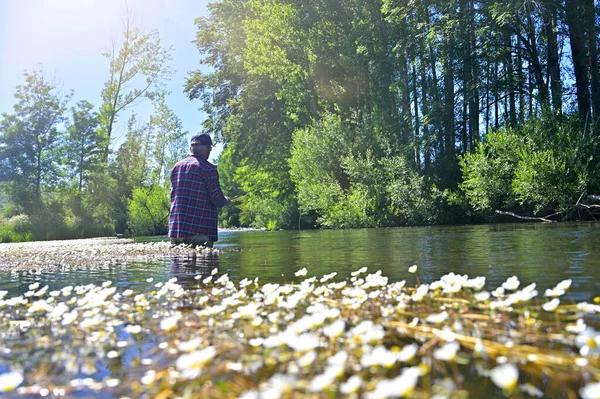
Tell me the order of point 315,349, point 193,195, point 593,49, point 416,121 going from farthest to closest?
point 416,121, point 593,49, point 193,195, point 315,349

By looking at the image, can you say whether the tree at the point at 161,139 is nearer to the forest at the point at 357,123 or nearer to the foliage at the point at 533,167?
the forest at the point at 357,123

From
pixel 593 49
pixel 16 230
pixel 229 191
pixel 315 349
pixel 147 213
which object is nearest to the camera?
pixel 315 349

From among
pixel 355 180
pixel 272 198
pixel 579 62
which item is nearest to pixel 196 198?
pixel 355 180

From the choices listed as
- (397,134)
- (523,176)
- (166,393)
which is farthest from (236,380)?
(397,134)

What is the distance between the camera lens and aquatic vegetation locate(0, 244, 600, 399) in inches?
55.9

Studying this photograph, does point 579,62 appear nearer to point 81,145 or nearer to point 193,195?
point 193,195

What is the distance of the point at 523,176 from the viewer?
17.8m

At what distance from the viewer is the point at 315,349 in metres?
1.88

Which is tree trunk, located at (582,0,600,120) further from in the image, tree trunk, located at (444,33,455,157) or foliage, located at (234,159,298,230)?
foliage, located at (234,159,298,230)

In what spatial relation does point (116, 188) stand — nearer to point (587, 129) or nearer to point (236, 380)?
point (587, 129)

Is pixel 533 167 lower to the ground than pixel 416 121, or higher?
lower

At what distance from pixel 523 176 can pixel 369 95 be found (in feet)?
38.3

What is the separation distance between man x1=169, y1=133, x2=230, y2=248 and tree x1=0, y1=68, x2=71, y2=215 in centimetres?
2891

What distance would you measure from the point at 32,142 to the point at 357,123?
77.5 feet
